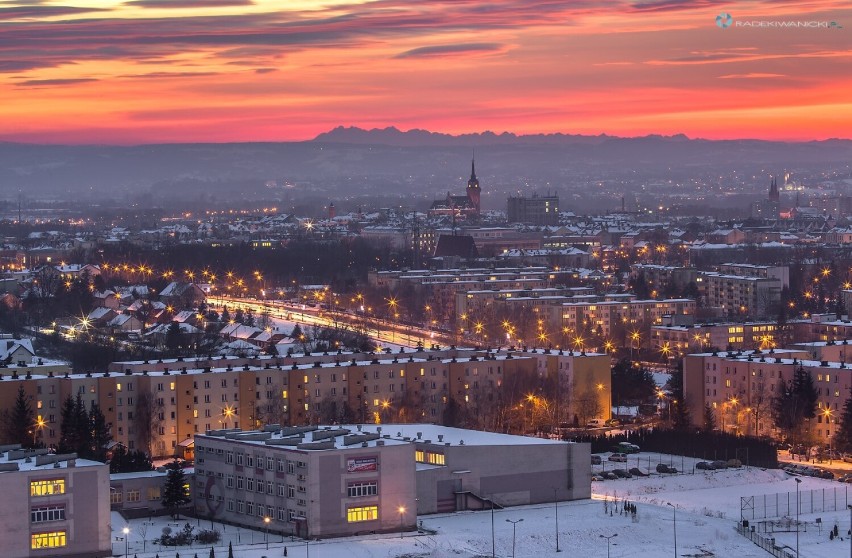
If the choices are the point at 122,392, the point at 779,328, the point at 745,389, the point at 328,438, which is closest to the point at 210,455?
the point at 328,438

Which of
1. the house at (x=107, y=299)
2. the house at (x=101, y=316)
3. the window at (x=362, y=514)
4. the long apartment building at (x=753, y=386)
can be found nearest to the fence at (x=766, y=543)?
the window at (x=362, y=514)

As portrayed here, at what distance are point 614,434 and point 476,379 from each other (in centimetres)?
321

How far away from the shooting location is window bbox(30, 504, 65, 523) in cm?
2164

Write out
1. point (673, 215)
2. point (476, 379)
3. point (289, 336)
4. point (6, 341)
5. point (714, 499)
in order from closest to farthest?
point (714, 499)
point (476, 379)
point (6, 341)
point (289, 336)
point (673, 215)

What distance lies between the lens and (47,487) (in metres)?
21.8

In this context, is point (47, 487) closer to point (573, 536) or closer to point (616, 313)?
point (573, 536)

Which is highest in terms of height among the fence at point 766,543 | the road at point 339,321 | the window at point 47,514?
the window at point 47,514

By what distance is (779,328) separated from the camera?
148 ft

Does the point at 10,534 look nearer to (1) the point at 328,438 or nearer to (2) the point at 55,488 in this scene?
(2) the point at 55,488

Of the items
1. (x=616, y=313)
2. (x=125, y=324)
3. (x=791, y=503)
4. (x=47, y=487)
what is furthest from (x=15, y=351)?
(x=616, y=313)

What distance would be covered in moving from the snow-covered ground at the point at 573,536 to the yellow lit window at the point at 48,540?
68 cm

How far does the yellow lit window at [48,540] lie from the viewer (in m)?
21.6

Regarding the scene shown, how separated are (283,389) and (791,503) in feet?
33.0

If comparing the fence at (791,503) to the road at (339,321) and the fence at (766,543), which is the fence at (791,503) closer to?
the fence at (766,543)
